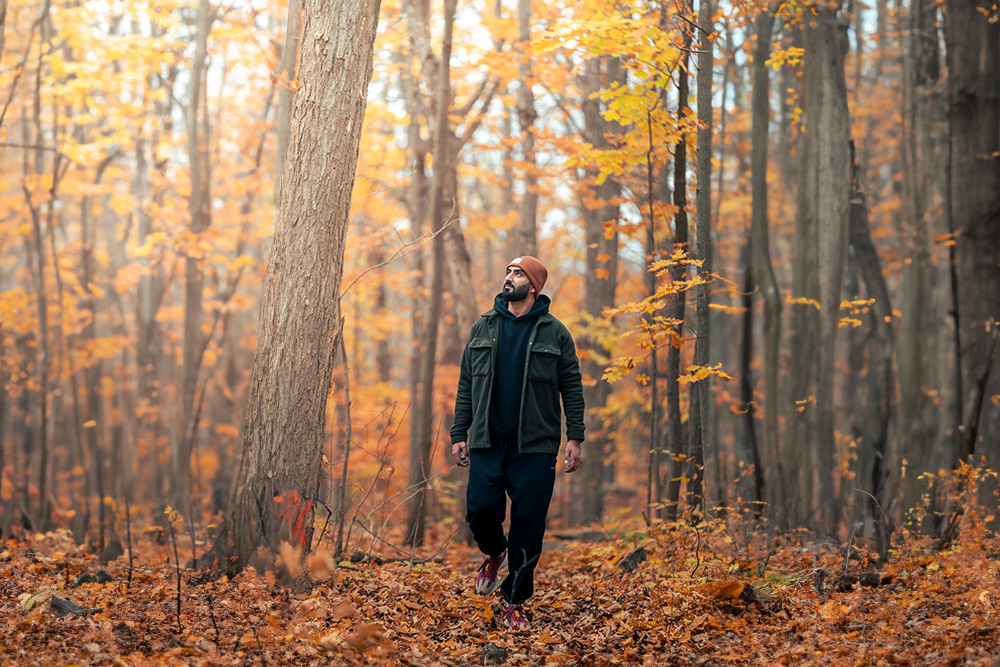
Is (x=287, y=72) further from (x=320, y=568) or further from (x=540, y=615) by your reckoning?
(x=540, y=615)

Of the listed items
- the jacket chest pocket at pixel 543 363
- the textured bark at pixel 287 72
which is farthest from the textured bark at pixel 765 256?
the textured bark at pixel 287 72

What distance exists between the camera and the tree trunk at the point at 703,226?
702 centimetres

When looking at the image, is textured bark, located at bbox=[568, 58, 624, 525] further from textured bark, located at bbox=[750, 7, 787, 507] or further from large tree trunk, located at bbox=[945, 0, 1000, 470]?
large tree trunk, located at bbox=[945, 0, 1000, 470]

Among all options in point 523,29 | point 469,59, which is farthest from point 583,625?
point 469,59

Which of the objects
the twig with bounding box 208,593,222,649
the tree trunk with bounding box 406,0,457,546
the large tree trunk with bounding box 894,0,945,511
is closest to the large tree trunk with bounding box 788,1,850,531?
the large tree trunk with bounding box 894,0,945,511

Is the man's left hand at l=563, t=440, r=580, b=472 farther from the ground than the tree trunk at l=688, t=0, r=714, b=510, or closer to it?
closer to it

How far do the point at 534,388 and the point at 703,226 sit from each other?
313 cm

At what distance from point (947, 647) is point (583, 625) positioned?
6.39ft

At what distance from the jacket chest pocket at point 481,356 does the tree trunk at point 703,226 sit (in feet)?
8.90

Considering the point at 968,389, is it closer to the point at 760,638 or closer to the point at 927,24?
the point at 760,638

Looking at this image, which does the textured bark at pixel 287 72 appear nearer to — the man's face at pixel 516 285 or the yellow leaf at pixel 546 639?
the man's face at pixel 516 285

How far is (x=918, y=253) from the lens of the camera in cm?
1020

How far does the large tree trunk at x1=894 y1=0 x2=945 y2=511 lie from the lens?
991cm

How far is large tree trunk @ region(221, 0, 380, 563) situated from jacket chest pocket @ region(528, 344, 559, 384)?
156cm
